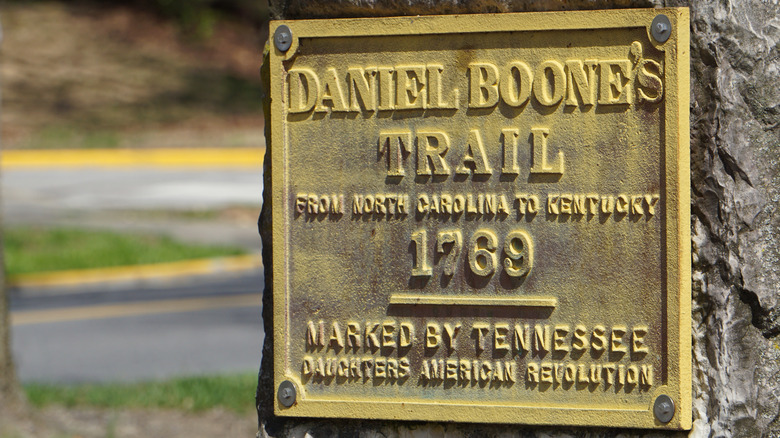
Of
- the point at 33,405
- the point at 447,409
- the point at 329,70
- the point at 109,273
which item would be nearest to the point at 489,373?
the point at 447,409

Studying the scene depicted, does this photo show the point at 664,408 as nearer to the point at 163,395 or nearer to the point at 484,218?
the point at 484,218

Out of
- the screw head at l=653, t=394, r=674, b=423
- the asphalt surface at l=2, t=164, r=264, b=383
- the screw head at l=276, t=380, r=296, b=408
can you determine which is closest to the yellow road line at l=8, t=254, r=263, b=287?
the asphalt surface at l=2, t=164, r=264, b=383

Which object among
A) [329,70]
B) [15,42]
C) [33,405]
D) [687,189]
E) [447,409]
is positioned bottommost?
[33,405]

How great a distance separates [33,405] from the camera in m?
4.96

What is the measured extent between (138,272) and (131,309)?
160 centimetres

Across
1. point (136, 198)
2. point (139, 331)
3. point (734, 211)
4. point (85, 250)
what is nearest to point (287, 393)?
point (734, 211)

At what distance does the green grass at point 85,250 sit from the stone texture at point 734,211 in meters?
8.53

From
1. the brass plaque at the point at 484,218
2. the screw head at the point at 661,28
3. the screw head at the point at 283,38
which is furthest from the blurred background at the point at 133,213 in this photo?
the screw head at the point at 661,28

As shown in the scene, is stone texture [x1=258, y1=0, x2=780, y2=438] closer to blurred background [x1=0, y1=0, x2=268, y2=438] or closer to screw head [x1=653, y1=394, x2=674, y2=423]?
screw head [x1=653, y1=394, x2=674, y2=423]

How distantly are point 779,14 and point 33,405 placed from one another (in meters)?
4.15

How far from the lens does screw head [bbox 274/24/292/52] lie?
2.28m

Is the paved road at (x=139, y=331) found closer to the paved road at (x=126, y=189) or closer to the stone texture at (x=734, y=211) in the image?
the paved road at (x=126, y=189)

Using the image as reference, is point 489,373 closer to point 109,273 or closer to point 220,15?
point 109,273

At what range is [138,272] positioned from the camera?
984 cm
